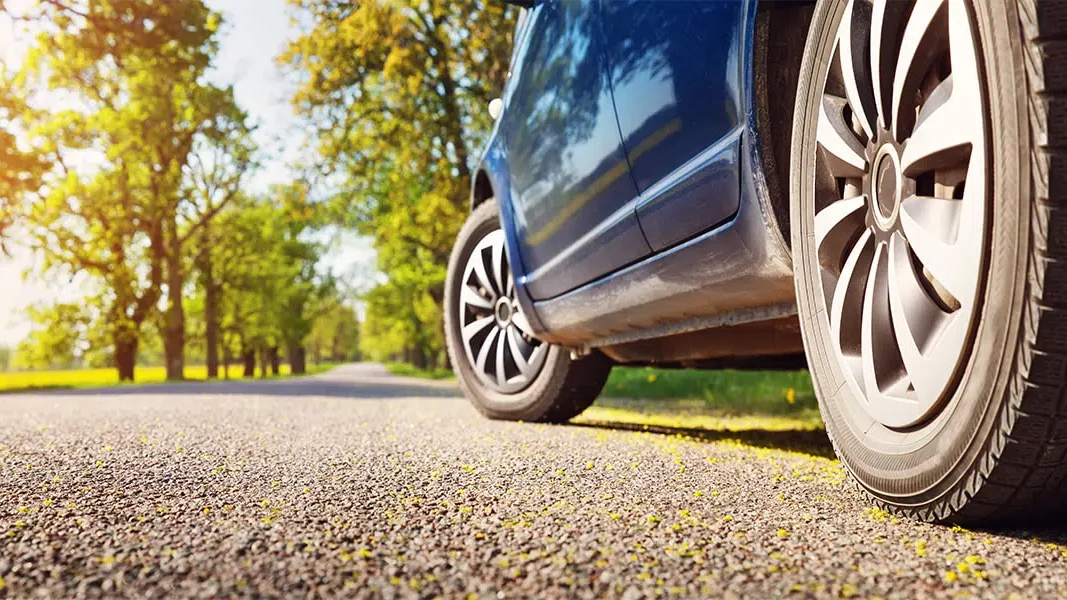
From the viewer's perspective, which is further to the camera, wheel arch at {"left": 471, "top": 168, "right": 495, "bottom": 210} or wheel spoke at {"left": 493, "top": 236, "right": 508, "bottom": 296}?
wheel arch at {"left": 471, "top": 168, "right": 495, "bottom": 210}

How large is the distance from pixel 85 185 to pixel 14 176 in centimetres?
582

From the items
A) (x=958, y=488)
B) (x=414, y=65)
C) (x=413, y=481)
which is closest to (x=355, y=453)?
(x=413, y=481)

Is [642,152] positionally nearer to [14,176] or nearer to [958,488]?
[958,488]

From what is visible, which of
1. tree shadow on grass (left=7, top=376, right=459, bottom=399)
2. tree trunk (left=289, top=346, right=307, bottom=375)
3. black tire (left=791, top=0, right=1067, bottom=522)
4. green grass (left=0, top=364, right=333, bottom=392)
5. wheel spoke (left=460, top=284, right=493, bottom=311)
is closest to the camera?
black tire (left=791, top=0, right=1067, bottom=522)

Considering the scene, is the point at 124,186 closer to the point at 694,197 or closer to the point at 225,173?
the point at 225,173

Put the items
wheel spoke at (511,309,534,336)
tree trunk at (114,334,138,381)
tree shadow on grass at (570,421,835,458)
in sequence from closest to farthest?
tree shadow on grass at (570,421,835,458) → wheel spoke at (511,309,534,336) → tree trunk at (114,334,138,381)

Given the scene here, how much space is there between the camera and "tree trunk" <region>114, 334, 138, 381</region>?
22812 mm

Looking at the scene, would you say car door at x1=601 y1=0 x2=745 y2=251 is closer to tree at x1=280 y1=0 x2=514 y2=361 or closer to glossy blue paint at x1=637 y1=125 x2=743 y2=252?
glossy blue paint at x1=637 y1=125 x2=743 y2=252

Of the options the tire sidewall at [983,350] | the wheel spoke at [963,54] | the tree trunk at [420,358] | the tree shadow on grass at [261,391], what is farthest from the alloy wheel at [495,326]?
the tree trunk at [420,358]

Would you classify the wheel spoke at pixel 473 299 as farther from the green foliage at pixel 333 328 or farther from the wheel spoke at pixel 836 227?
the green foliage at pixel 333 328

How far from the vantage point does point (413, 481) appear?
2.30 meters

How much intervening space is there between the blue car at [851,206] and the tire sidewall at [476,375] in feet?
2.22

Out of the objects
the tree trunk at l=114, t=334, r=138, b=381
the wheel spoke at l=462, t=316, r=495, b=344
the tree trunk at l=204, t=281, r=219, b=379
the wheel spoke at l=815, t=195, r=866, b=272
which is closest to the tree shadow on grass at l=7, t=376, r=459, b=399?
the wheel spoke at l=462, t=316, r=495, b=344

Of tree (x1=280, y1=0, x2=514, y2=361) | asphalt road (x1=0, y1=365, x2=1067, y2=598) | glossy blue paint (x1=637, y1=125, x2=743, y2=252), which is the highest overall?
tree (x1=280, y1=0, x2=514, y2=361)
